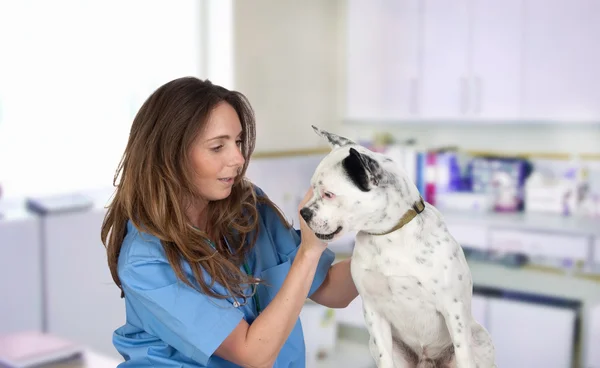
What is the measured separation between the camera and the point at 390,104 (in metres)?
4.29

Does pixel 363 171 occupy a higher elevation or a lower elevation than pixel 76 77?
lower

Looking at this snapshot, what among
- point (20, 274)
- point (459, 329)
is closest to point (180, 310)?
point (459, 329)

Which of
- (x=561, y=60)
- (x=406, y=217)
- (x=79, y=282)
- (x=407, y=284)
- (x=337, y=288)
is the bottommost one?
(x=79, y=282)

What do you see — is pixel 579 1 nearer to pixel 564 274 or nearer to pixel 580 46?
pixel 580 46

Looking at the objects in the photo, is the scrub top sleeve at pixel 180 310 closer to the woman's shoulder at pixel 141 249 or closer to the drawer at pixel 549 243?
the woman's shoulder at pixel 141 249

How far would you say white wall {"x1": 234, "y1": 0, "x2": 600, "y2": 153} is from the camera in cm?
399

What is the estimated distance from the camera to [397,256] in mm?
1104

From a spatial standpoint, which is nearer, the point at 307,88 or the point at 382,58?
the point at 382,58

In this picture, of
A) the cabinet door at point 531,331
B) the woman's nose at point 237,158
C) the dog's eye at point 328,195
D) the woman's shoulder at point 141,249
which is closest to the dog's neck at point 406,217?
the dog's eye at point 328,195

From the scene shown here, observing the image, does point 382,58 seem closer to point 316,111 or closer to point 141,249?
point 316,111

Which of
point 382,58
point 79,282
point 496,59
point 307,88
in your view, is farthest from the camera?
point 307,88

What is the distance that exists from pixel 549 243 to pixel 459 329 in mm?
2556

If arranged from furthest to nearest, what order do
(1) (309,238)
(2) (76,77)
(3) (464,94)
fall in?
(3) (464,94), (2) (76,77), (1) (309,238)

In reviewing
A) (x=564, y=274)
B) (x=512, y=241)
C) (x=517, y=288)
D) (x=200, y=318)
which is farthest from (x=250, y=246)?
(x=512, y=241)
